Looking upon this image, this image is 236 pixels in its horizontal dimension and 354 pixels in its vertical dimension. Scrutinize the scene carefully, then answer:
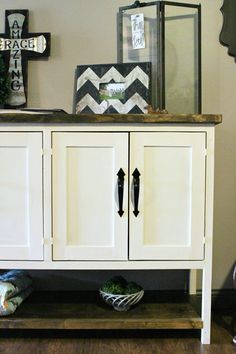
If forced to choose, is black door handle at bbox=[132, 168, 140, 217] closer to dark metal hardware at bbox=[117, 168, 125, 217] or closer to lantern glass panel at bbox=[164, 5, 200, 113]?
dark metal hardware at bbox=[117, 168, 125, 217]

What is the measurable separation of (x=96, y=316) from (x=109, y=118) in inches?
35.2

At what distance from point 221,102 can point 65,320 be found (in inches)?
54.1

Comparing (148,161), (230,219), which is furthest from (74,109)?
(230,219)

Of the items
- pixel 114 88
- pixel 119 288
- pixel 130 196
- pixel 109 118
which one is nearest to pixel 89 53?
pixel 114 88

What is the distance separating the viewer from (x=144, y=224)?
1.69 metres

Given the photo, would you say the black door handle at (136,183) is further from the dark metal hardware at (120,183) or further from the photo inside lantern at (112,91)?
the photo inside lantern at (112,91)

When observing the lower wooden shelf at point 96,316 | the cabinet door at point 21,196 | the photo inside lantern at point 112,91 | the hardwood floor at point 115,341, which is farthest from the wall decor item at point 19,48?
the hardwood floor at point 115,341

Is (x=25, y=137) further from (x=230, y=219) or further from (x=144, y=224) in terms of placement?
(x=230, y=219)

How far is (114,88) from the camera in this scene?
1.96 metres

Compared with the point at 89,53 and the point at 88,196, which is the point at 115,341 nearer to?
the point at 88,196

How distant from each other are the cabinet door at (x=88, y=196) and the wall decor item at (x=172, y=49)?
453mm

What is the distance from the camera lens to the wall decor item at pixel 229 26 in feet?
6.73

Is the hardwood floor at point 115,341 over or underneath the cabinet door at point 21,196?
underneath

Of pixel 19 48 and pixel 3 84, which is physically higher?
pixel 19 48
